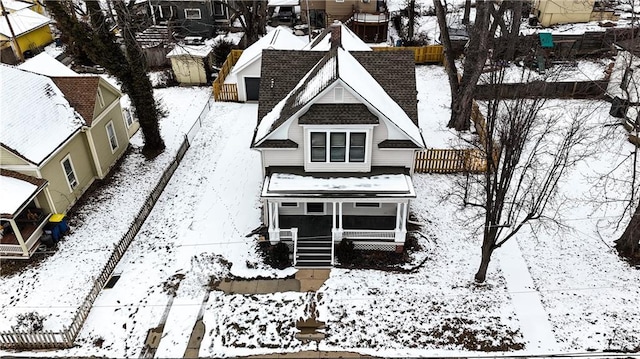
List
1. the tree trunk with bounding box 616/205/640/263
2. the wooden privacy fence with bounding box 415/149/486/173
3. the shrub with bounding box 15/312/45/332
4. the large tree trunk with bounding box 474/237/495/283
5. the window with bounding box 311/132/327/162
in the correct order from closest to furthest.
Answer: the shrub with bounding box 15/312/45/332
the large tree trunk with bounding box 474/237/495/283
the tree trunk with bounding box 616/205/640/263
the window with bounding box 311/132/327/162
the wooden privacy fence with bounding box 415/149/486/173

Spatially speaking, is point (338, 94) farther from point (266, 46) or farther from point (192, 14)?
point (192, 14)

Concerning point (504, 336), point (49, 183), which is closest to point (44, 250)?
point (49, 183)

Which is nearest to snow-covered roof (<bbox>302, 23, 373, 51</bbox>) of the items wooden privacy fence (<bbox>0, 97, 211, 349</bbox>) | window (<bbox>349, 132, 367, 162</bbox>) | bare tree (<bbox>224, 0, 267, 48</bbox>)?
window (<bbox>349, 132, 367, 162</bbox>)

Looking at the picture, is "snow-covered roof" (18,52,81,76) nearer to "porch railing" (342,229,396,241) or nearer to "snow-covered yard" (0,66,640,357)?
"snow-covered yard" (0,66,640,357)

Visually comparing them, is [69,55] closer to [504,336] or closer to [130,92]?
[130,92]

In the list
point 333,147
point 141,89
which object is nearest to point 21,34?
point 141,89

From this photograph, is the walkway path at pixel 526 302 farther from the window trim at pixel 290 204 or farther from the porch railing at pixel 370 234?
the window trim at pixel 290 204

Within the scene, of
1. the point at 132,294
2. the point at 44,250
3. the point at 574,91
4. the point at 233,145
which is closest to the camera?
the point at 132,294

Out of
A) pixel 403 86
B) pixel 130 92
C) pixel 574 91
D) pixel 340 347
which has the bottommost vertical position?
pixel 340 347
